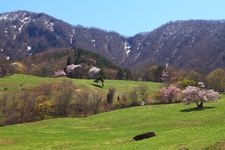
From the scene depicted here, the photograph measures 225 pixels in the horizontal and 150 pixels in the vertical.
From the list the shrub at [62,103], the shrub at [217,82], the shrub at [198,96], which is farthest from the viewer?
the shrub at [217,82]

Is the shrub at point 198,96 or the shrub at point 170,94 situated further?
the shrub at point 170,94

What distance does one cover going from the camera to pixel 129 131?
6556 cm

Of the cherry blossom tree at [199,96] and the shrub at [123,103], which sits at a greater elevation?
the cherry blossom tree at [199,96]

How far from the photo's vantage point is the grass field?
130 feet

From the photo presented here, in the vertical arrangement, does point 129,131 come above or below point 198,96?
below

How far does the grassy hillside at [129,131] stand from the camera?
130 ft

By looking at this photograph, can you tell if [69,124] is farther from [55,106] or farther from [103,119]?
[55,106]

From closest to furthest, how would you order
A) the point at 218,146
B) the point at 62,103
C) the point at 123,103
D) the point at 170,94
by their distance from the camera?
the point at 218,146, the point at 170,94, the point at 62,103, the point at 123,103

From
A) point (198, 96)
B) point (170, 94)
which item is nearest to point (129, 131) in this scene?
point (198, 96)

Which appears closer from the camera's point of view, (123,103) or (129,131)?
(129,131)

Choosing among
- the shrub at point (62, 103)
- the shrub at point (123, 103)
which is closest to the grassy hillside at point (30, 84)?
the shrub at point (123, 103)

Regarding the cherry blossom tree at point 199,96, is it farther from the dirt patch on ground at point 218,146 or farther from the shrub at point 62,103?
→ the dirt patch on ground at point 218,146

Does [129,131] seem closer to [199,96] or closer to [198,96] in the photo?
[199,96]

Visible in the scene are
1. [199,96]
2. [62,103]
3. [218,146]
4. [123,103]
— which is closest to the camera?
[218,146]
